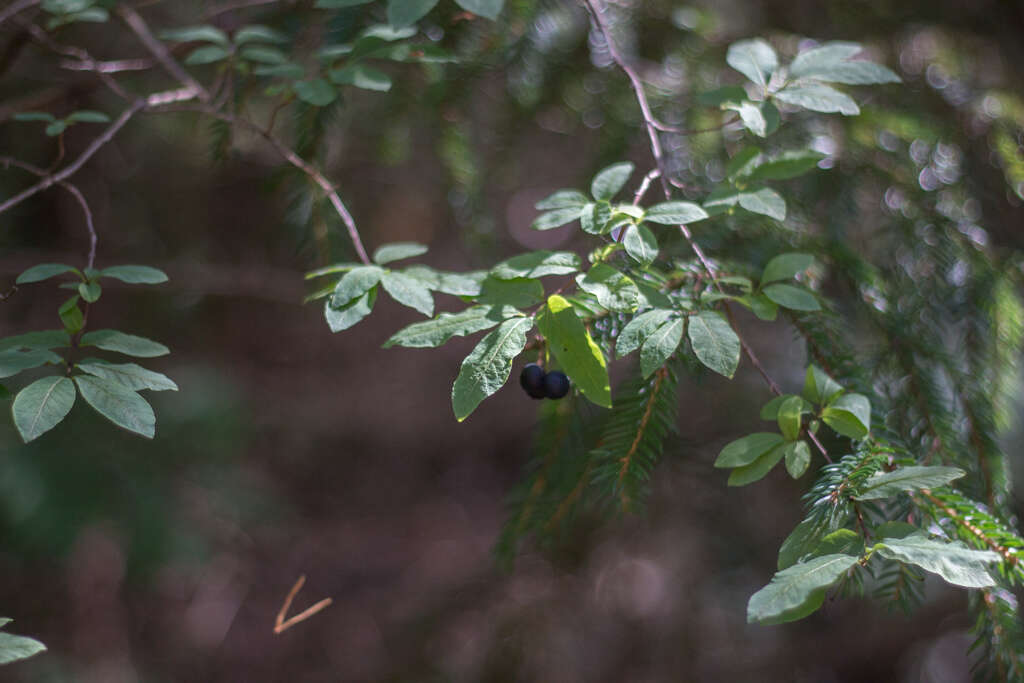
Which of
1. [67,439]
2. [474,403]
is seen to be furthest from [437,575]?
[474,403]

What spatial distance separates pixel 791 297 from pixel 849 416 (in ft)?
0.50

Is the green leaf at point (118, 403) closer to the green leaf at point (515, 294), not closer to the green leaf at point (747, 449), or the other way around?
the green leaf at point (515, 294)

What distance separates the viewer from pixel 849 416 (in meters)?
0.68

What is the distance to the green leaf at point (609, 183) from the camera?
2.56 ft

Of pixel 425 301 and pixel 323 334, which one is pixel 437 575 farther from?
pixel 425 301

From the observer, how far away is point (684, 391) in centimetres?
239

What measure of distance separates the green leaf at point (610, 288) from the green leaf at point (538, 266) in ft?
0.10

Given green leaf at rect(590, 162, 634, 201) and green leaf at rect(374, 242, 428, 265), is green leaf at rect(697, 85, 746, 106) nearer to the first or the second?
green leaf at rect(590, 162, 634, 201)

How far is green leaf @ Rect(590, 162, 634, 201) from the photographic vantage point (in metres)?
0.78

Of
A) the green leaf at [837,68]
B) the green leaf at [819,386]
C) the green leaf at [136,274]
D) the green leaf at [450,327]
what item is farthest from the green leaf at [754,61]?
the green leaf at [136,274]

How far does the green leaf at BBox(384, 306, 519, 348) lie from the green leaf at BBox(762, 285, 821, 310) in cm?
31

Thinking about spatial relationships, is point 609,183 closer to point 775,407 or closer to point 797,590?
point 775,407

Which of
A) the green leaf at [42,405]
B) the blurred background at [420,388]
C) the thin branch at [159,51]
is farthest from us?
the blurred background at [420,388]

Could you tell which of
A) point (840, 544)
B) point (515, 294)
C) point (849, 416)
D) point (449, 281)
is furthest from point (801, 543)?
point (449, 281)
